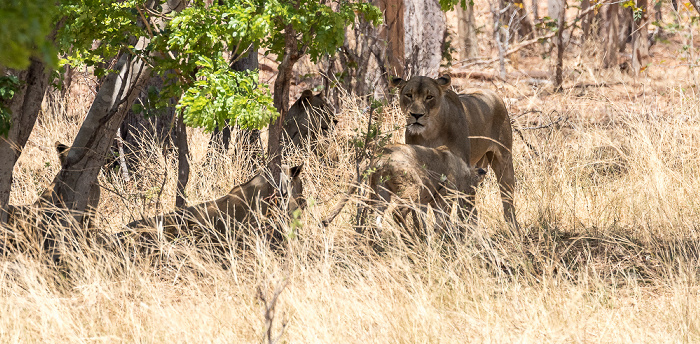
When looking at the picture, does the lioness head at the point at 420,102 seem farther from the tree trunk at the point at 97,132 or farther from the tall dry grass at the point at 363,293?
the tree trunk at the point at 97,132

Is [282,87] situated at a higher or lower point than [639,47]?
lower

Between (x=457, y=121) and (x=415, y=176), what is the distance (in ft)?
3.53

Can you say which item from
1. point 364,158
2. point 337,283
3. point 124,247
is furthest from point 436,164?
point 124,247

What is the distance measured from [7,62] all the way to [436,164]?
137 inches

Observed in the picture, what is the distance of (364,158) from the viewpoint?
17.0 feet

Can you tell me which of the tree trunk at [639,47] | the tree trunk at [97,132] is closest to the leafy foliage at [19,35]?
the tree trunk at [97,132]

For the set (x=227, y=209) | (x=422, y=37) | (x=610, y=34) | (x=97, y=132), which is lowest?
(x=227, y=209)

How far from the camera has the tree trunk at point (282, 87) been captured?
189 inches

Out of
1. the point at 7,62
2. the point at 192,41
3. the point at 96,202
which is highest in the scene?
the point at 192,41

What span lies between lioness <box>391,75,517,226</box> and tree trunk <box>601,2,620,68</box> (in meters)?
12.2

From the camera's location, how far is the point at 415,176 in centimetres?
466

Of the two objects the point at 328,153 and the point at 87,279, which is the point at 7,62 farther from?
the point at 328,153

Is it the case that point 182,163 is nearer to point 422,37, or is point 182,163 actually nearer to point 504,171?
point 504,171

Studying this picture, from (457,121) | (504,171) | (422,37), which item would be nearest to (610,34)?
(422,37)
